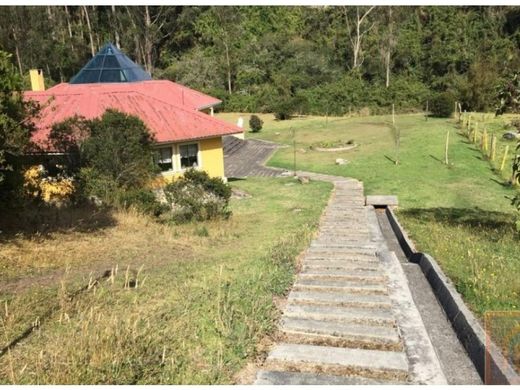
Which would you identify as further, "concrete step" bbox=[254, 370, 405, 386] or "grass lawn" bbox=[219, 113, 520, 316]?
"grass lawn" bbox=[219, 113, 520, 316]

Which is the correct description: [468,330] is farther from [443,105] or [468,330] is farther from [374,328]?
[443,105]

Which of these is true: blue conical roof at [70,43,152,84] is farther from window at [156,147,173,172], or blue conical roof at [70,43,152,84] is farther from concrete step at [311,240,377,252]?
concrete step at [311,240,377,252]

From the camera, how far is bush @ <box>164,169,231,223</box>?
15.3 m

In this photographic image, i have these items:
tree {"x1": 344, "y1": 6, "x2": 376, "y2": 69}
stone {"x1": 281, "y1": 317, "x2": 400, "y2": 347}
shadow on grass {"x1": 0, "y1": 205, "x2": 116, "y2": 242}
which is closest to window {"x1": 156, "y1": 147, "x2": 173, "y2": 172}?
shadow on grass {"x1": 0, "y1": 205, "x2": 116, "y2": 242}

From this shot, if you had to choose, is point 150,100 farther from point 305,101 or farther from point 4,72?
point 305,101

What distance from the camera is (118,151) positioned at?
1678 centimetres

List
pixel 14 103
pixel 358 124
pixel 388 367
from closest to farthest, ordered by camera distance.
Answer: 1. pixel 388 367
2. pixel 14 103
3. pixel 358 124

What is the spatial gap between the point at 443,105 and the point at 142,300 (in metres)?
38.8

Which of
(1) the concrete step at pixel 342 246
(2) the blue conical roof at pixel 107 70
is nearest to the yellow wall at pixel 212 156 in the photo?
(2) the blue conical roof at pixel 107 70

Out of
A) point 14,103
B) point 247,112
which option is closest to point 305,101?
point 247,112

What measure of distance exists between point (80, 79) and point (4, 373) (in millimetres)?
25932

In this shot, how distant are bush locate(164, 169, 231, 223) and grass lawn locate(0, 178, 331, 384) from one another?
4.14 feet

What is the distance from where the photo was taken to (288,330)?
691 centimetres

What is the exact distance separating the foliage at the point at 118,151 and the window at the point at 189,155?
162 inches
